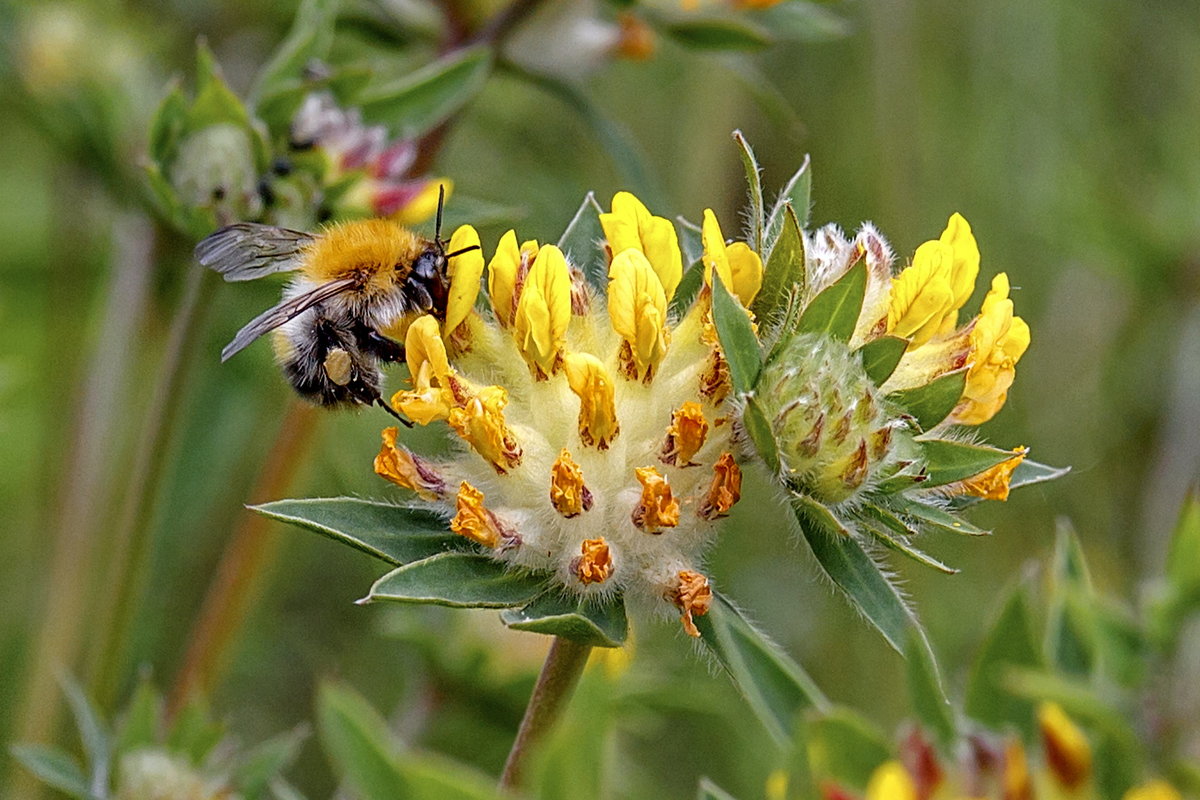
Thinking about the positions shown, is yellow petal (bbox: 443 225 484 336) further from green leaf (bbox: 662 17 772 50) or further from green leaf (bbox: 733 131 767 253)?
green leaf (bbox: 662 17 772 50)

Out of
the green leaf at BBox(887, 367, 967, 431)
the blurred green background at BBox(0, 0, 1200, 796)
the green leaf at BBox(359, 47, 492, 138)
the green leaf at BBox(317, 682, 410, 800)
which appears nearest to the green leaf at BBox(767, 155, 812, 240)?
the green leaf at BBox(887, 367, 967, 431)

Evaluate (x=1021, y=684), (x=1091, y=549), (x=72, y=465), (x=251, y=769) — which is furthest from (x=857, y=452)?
(x=1091, y=549)

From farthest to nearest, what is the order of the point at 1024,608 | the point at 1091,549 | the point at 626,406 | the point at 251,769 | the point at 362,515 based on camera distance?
the point at 1091,549, the point at 251,769, the point at 626,406, the point at 362,515, the point at 1024,608

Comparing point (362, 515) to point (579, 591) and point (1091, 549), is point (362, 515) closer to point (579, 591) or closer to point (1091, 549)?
point (579, 591)

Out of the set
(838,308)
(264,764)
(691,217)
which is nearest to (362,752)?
(838,308)

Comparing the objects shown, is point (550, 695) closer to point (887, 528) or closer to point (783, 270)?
point (887, 528)
